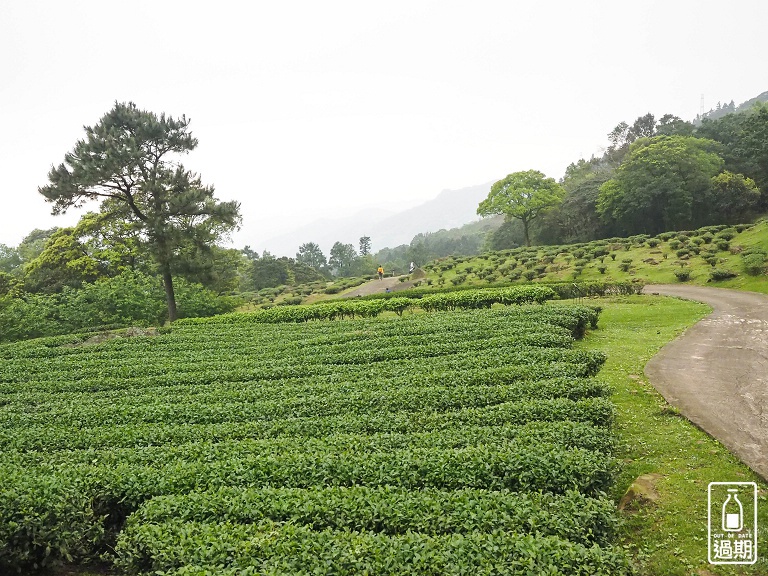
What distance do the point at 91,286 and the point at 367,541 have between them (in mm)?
33289

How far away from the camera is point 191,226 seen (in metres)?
30.2

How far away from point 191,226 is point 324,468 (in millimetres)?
26810

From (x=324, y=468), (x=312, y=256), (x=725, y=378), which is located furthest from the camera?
(x=312, y=256)

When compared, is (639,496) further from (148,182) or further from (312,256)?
(312,256)

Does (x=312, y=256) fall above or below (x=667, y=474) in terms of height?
above

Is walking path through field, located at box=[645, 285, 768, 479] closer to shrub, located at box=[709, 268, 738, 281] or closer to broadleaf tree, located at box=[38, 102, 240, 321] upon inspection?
shrub, located at box=[709, 268, 738, 281]

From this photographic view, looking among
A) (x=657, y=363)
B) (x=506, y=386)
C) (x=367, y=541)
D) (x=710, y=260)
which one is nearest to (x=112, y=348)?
(x=506, y=386)

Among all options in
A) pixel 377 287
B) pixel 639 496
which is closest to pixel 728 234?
pixel 377 287

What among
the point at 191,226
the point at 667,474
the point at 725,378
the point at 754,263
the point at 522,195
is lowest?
the point at 667,474

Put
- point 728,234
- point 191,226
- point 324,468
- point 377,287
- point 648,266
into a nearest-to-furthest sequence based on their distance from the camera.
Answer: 1. point 324,468
2. point 191,226
3. point 648,266
4. point 728,234
5. point 377,287

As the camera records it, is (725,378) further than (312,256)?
No

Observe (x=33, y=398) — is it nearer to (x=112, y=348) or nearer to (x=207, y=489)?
(x=112, y=348)

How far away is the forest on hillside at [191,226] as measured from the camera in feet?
95.0

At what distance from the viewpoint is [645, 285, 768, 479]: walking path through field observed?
8.45m
